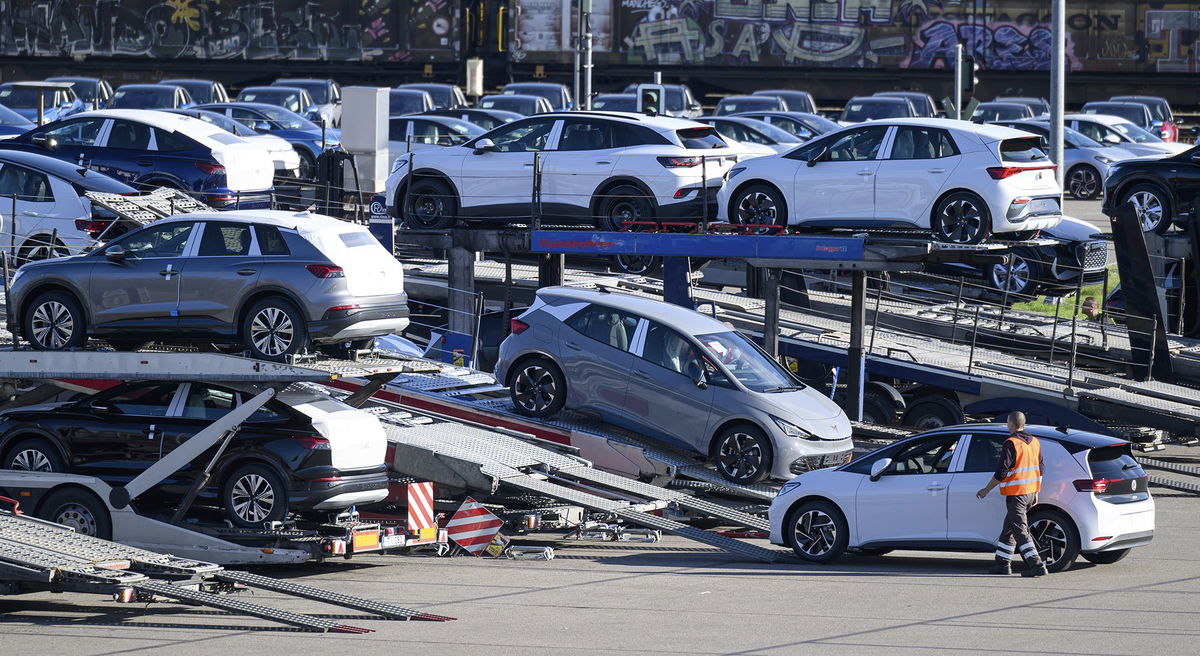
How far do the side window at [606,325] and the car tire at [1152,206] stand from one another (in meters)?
10.3

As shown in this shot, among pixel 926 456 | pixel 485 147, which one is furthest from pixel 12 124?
pixel 926 456

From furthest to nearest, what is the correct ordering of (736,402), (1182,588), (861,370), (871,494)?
(861,370)
(736,402)
(871,494)
(1182,588)

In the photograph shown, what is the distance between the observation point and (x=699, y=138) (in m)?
21.8

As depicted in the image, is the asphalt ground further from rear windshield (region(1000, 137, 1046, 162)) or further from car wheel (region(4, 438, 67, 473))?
rear windshield (region(1000, 137, 1046, 162))

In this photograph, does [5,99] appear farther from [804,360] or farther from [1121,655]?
[1121,655]

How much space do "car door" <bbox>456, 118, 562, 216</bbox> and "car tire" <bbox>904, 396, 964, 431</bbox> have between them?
5.75 meters

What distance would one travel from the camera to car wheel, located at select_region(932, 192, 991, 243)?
18828 millimetres

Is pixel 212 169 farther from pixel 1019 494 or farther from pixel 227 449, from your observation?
pixel 1019 494

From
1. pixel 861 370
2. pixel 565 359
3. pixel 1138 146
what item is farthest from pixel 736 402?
pixel 1138 146

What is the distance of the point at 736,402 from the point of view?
17.5 m

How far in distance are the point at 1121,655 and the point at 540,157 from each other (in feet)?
40.8

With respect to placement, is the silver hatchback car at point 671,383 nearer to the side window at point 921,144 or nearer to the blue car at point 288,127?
the side window at point 921,144

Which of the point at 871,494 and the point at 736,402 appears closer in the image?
the point at 871,494

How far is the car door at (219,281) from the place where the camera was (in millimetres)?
15367
